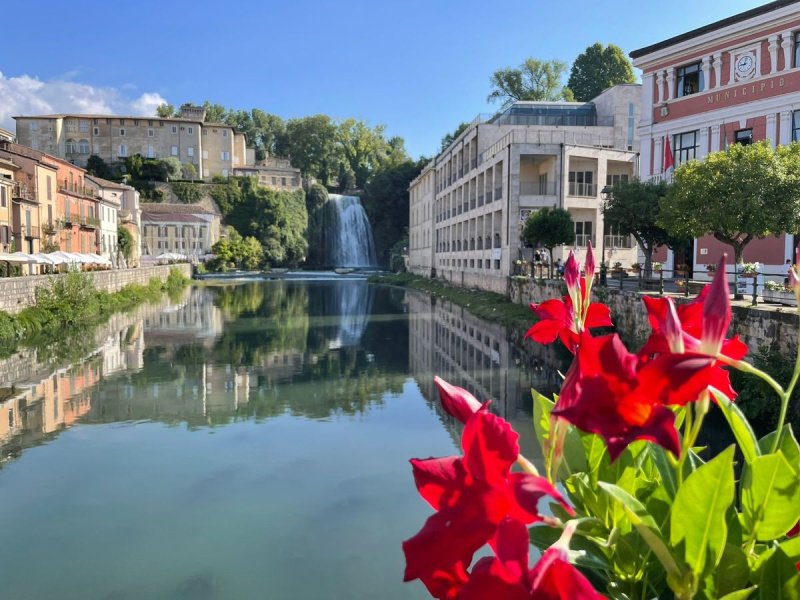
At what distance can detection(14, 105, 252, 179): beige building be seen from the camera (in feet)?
299

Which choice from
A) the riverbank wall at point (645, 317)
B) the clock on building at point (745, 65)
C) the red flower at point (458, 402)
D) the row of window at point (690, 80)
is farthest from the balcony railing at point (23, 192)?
the red flower at point (458, 402)

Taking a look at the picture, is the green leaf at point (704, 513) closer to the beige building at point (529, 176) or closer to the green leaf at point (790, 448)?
the green leaf at point (790, 448)

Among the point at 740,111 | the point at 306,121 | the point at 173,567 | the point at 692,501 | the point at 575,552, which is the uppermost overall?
the point at 306,121

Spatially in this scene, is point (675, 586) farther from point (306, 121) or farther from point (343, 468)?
point (306, 121)

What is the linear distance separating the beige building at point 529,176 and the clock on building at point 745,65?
744 centimetres

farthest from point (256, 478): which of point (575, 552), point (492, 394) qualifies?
point (575, 552)

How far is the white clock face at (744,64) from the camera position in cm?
2517

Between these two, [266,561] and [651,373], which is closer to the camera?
[651,373]

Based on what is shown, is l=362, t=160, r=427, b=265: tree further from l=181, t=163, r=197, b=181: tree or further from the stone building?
the stone building

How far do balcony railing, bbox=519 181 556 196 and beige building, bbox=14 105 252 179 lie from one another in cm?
6536

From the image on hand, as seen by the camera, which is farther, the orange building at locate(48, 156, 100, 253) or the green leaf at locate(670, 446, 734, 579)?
the orange building at locate(48, 156, 100, 253)

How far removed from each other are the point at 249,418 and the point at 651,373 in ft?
47.2

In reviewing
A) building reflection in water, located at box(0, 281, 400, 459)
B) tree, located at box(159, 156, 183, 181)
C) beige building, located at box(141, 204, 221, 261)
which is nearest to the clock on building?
building reflection in water, located at box(0, 281, 400, 459)

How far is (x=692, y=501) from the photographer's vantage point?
1470 millimetres
